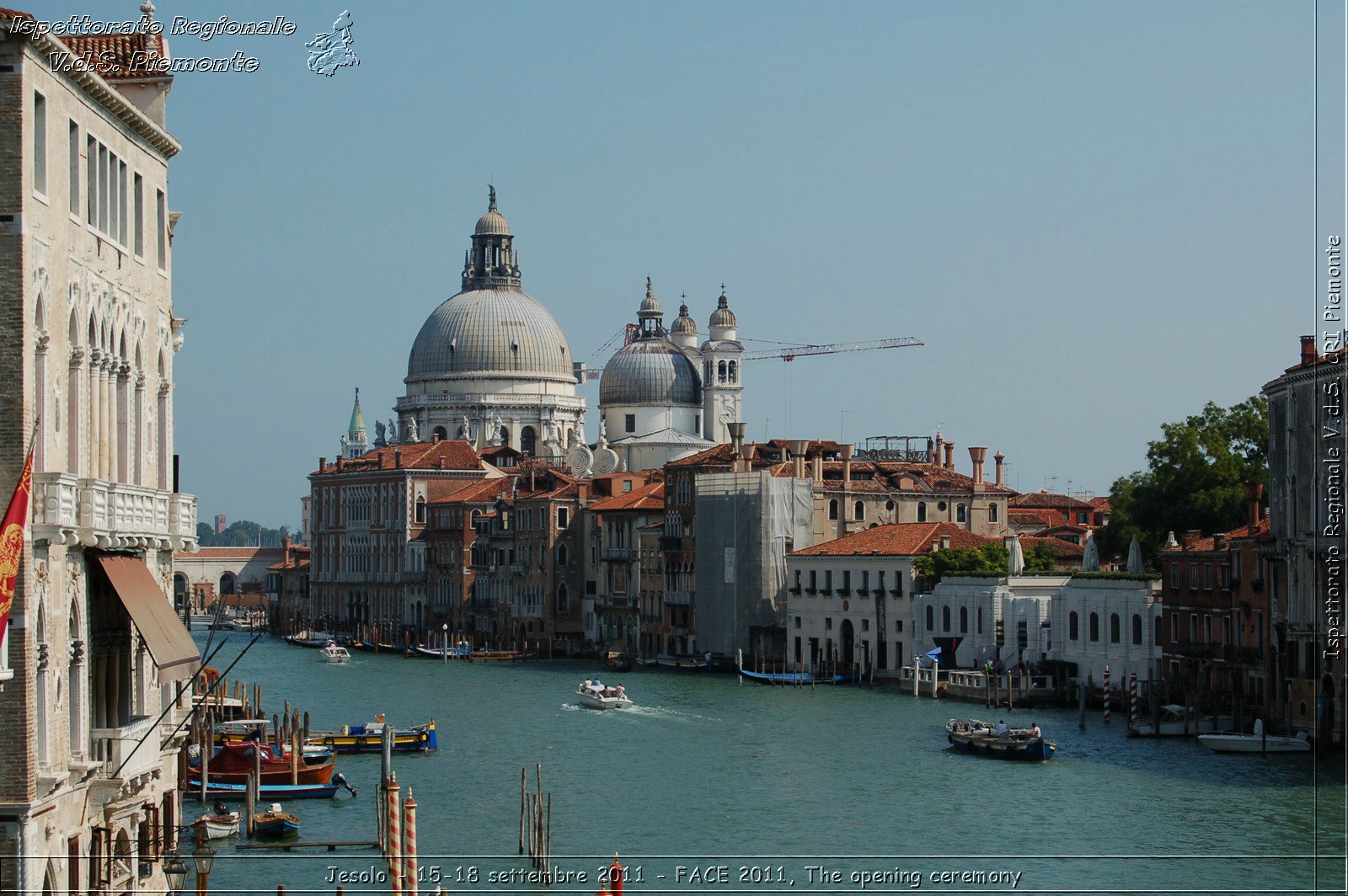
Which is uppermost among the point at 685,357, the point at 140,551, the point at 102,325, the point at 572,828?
the point at 685,357

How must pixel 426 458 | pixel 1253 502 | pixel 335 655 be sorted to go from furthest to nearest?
pixel 426 458, pixel 335 655, pixel 1253 502

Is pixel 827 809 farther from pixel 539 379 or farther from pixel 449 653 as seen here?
pixel 539 379

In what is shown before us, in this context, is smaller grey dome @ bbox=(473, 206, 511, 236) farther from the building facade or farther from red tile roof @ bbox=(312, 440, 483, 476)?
the building facade

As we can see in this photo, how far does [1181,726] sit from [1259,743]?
2.91m

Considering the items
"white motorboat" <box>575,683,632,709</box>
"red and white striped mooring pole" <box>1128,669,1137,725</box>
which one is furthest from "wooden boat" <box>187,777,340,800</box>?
"white motorboat" <box>575,683,632,709</box>

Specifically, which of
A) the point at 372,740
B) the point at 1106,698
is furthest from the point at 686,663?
the point at 372,740

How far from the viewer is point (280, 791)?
78.4 feet

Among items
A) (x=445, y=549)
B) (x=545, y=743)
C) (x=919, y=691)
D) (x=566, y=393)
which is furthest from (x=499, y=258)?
(x=545, y=743)

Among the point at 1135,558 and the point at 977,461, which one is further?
the point at 977,461

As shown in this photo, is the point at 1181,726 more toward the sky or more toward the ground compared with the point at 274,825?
more toward the sky

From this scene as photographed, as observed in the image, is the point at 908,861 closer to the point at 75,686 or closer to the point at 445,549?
the point at 75,686

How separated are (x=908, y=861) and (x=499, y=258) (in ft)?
207

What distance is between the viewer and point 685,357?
75125 millimetres

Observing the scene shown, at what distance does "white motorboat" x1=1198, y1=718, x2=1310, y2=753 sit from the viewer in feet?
85.9
